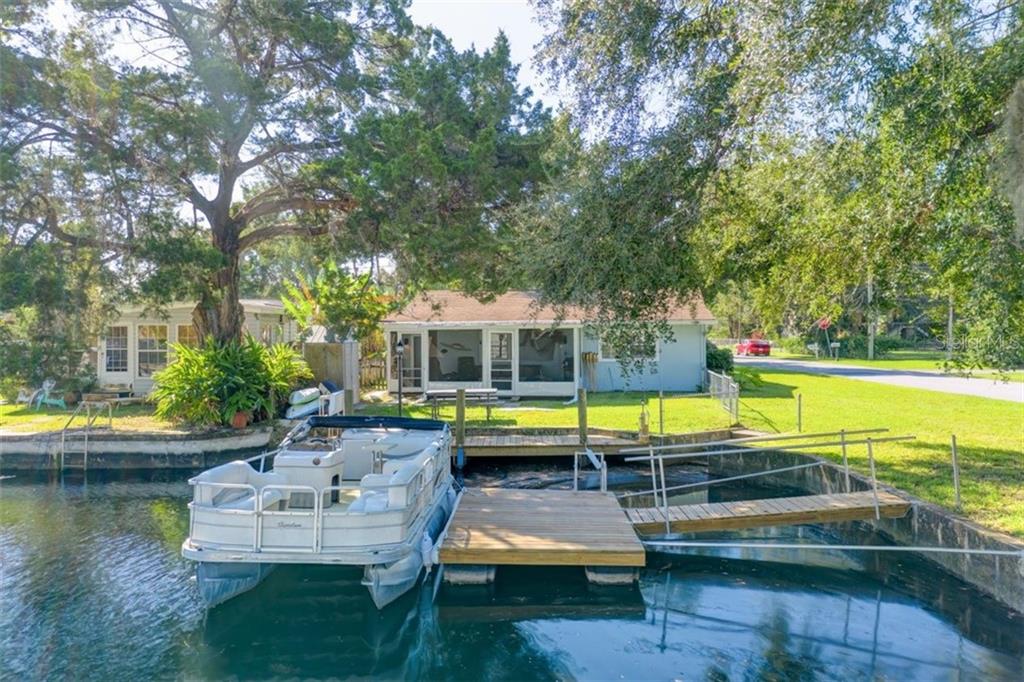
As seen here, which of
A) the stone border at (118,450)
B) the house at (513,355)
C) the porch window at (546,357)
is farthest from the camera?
the porch window at (546,357)

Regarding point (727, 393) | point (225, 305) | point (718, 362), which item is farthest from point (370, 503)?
point (718, 362)

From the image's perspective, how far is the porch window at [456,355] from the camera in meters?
20.7

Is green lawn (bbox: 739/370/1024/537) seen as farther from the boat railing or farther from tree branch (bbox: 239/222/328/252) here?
tree branch (bbox: 239/222/328/252)

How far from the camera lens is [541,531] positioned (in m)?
7.70

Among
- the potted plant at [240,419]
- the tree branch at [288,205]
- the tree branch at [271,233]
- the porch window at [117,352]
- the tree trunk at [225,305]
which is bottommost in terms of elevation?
the potted plant at [240,419]

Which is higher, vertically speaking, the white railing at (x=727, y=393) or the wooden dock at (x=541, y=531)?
the white railing at (x=727, y=393)

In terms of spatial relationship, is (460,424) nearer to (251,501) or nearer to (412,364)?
(251,501)

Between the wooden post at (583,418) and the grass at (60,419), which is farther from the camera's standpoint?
the grass at (60,419)

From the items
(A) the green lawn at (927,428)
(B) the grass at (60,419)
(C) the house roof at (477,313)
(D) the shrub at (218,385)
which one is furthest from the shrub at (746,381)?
(B) the grass at (60,419)

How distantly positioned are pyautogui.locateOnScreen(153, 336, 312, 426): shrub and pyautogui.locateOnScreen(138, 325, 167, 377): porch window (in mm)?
6239

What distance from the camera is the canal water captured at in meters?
5.80

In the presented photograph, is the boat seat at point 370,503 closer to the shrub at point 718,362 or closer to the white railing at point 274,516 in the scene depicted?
the white railing at point 274,516

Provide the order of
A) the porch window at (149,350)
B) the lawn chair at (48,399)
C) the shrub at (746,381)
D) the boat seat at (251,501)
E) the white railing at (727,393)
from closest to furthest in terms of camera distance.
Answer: the boat seat at (251,501) < the white railing at (727,393) < the lawn chair at (48,399) < the porch window at (149,350) < the shrub at (746,381)

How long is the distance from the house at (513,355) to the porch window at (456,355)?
0.11 feet
